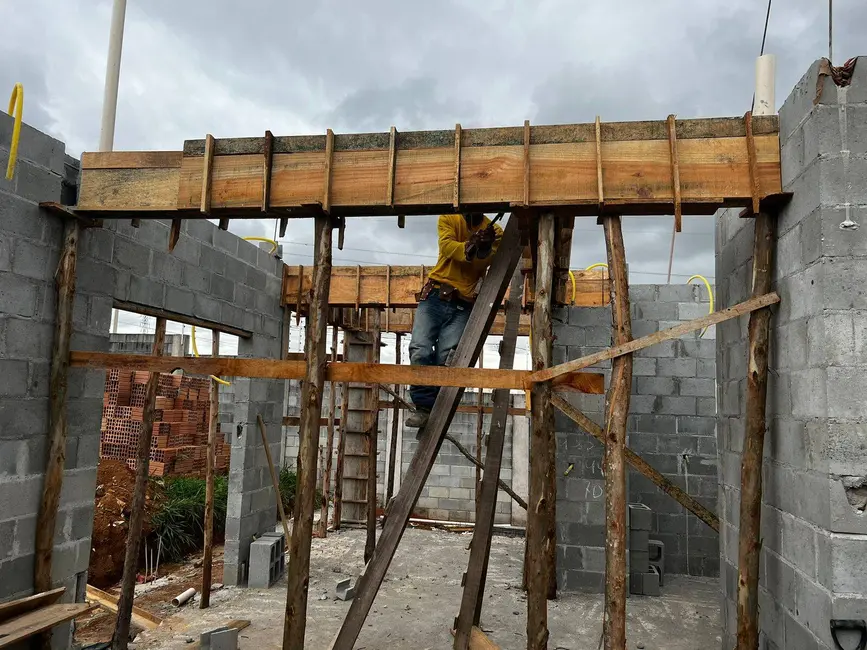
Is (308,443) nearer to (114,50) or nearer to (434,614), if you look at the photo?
(434,614)

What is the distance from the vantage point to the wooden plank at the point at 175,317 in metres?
5.73

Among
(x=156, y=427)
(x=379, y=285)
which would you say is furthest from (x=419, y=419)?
(x=156, y=427)

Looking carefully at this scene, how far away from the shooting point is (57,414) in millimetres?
4566

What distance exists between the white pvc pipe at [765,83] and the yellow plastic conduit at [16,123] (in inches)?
213

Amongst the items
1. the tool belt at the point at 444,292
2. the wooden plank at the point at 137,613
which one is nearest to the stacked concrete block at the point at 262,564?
the wooden plank at the point at 137,613

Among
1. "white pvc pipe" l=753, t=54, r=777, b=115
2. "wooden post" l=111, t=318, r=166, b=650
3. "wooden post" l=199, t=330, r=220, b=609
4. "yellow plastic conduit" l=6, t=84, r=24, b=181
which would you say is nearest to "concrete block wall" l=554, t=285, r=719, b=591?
"white pvc pipe" l=753, t=54, r=777, b=115

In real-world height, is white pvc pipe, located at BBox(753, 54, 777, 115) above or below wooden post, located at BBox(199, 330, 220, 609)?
above

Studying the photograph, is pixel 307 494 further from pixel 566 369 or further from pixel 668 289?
pixel 668 289

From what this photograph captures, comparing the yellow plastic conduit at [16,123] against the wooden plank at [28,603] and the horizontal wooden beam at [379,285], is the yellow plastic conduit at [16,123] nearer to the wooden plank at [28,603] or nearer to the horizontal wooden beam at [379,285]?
the wooden plank at [28,603]

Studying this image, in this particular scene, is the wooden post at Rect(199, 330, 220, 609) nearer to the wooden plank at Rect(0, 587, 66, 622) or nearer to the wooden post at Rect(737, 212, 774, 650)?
the wooden plank at Rect(0, 587, 66, 622)

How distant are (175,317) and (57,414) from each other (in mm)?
2109

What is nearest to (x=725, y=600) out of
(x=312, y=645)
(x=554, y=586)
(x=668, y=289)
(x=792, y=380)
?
(x=792, y=380)

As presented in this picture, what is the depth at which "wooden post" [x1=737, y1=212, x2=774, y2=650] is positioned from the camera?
12.2 ft

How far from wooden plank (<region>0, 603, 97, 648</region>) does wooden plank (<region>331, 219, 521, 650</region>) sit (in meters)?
1.80
